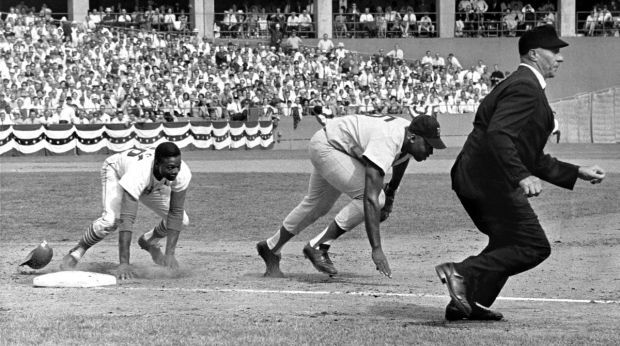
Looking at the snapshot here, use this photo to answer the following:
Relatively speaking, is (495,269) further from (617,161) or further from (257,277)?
(617,161)

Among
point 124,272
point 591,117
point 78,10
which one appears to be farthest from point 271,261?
point 78,10

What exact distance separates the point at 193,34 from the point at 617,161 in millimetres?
19409

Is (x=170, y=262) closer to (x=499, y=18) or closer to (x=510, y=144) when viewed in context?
(x=510, y=144)

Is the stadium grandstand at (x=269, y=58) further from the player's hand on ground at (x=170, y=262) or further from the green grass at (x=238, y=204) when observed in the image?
the player's hand on ground at (x=170, y=262)

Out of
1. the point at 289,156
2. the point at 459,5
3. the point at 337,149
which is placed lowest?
the point at 289,156

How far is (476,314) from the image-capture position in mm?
7930

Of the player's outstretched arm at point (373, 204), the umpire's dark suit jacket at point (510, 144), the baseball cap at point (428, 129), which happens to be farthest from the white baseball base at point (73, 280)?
the umpire's dark suit jacket at point (510, 144)

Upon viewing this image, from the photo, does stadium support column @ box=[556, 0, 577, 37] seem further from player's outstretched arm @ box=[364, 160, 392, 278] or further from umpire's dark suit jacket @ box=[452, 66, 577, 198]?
umpire's dark suit jacket @ box=[452, 66, 577, 198]

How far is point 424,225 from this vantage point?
52.5 ft

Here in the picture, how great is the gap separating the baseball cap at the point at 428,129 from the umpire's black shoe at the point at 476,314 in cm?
176

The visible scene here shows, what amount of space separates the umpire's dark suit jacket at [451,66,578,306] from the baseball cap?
150 cm

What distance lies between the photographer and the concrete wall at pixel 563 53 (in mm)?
47625

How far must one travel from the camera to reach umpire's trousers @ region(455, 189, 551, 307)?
7.53 meters

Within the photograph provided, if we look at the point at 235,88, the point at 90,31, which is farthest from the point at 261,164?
the point at 90,31
